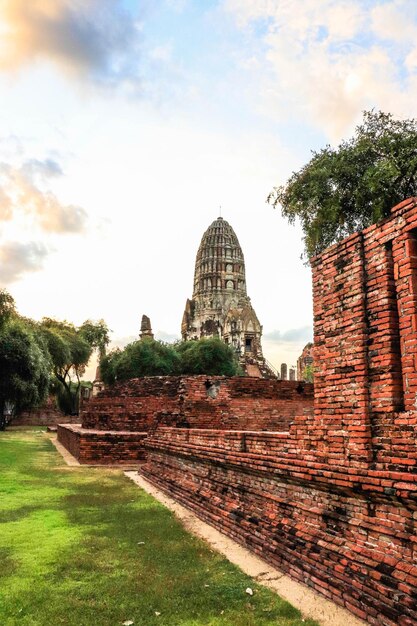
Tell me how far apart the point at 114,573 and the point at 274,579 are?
1.34 meters

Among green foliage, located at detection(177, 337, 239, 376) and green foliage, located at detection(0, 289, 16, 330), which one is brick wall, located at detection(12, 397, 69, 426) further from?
green foliage, located at detection(0, 289, 16, 330)

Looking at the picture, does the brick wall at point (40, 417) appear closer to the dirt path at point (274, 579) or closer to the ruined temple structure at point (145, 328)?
the ruined temple structure at point (145, 328)

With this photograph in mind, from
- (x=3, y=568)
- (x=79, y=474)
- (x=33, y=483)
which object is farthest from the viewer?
(x=79, y=474)

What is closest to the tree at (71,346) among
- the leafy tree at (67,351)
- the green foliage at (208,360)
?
the leafy tree at (67,351)

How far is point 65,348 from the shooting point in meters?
35.5

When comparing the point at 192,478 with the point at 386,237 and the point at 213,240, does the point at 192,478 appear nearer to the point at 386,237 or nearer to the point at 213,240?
the point at 386,237

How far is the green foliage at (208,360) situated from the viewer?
37719 mm

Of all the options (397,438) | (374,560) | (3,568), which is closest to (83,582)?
(3,568)

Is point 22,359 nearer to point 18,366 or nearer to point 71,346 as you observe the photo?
point 18,366

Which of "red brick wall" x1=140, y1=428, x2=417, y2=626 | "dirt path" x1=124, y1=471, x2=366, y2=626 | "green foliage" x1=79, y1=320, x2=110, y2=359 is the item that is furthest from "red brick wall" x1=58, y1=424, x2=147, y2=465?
"green foliage" x1=79, y1=320, x2=110, y2=359

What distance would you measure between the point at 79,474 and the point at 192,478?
3.60 meters

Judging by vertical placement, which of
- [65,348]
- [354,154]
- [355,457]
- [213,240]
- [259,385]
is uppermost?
[213,240]

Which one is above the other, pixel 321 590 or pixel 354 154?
pixel 354 154

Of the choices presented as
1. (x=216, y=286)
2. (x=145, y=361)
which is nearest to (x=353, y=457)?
(x=145, y=361)
